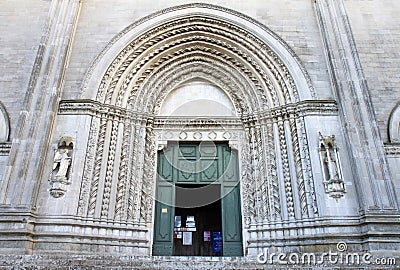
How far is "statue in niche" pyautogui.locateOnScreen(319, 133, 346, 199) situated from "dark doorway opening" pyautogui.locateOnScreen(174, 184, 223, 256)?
2.90 metres

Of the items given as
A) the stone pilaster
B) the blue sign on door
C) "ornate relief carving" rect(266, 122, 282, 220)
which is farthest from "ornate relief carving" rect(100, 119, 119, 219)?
the stone pilaster

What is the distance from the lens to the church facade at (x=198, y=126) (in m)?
7.08

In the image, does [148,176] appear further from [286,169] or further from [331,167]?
[331,167]

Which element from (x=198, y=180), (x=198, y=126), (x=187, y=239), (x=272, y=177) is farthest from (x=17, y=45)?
(x=272, y=177)

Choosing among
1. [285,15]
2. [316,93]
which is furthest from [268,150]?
[285,15]

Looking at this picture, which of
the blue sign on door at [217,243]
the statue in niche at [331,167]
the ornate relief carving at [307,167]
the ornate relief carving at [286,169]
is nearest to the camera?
the statue in niche at [331,167]

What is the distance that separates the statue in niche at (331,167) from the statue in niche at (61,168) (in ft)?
19.3

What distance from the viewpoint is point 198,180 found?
29.6 ft

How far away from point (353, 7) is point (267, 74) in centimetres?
344

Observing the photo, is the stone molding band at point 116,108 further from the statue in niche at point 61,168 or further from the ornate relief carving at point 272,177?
the statue in niche at point 61,168

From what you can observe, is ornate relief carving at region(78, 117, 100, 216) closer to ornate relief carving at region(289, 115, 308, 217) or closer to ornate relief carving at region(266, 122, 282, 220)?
ornate relief carving at region(266, 122, 282, 220)

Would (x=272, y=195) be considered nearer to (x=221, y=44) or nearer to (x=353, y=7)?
(x=221, y=44)

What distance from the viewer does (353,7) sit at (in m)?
9.65

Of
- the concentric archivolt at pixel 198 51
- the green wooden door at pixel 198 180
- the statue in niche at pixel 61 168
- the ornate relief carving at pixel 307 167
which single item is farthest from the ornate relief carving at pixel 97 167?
the ornate relief carving at pixel 307 167
